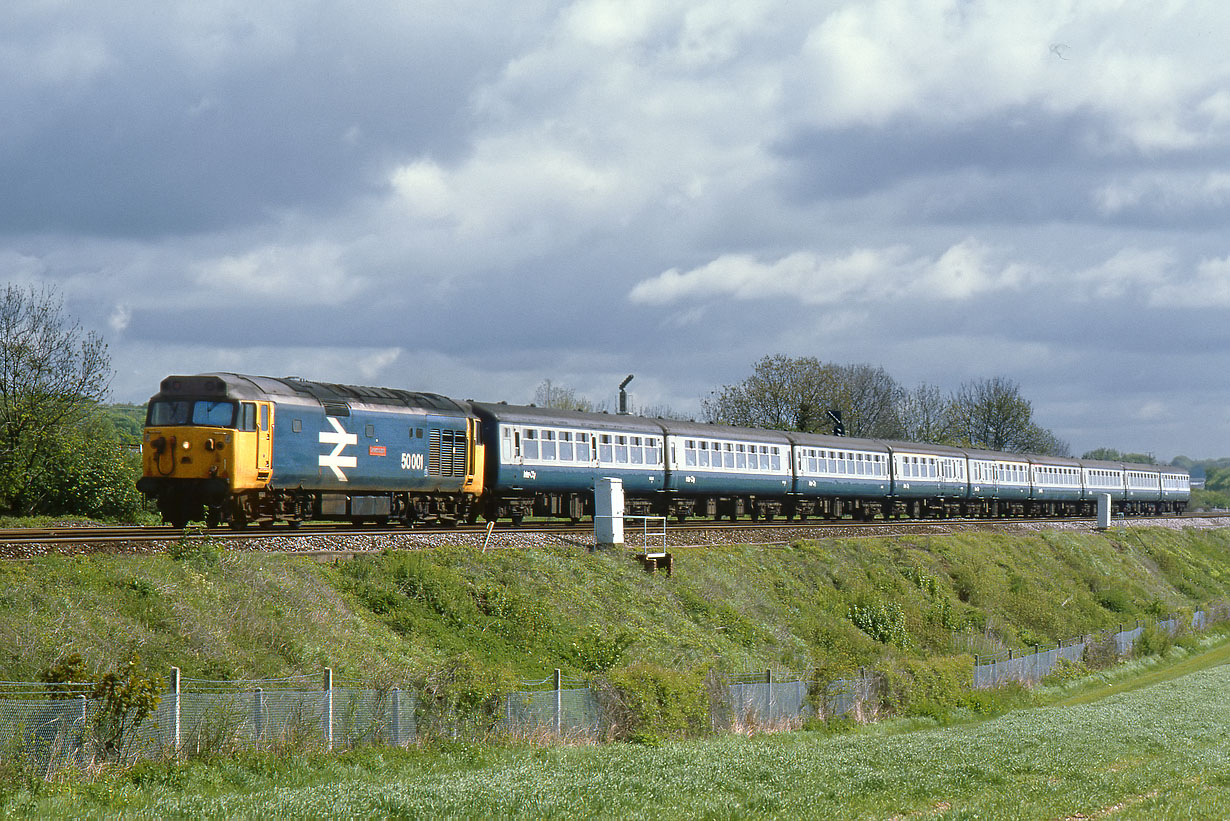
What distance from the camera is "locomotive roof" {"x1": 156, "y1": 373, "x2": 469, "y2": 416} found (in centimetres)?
2684

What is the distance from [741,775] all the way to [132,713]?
27.5ft

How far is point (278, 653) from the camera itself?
1917cm

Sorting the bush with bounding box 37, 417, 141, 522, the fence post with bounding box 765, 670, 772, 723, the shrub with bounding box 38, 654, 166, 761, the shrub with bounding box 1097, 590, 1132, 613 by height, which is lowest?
the shrub with bounding box 1097, 590, 1132, 613

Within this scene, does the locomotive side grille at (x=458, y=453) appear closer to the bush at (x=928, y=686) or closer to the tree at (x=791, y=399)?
the bush at (x=928, y=686)

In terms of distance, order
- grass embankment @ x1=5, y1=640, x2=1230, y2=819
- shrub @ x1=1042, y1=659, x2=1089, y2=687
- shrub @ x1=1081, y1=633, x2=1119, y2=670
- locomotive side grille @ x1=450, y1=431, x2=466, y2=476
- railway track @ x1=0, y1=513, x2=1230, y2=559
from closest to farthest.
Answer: grass embankment @ x1=5, y1=640, x2=1230, y2=819
railway track @ x1=0, y1=513, x2=1230, y2=559
locomotive side grille @ x1=450, y1=431, x2=466, y2=476
shrub @ x1=1042, y1=659, x2=1089, y2=687
shrub @ x1=1081, y1=633, x2=1119, y2=670

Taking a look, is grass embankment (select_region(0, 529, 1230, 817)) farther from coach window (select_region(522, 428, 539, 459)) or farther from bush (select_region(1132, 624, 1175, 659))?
bush (select_region(1132, 624, 1175, 659))

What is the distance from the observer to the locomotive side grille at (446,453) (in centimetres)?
3259

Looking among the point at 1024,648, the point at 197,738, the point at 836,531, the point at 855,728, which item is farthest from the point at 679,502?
the point at 197,738

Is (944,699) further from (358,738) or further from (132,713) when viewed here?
(132,713)

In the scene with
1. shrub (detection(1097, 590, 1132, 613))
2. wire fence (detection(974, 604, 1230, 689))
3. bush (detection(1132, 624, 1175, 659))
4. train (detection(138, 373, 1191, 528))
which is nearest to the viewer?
train (detection(138, 373, 1191, 528))

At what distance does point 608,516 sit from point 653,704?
35.7ft

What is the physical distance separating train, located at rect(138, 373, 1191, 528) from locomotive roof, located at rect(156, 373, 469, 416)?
5cm

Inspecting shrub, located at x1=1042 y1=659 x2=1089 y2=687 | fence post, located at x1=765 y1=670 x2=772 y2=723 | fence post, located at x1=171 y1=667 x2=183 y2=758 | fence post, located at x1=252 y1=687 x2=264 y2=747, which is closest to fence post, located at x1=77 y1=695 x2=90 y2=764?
fence post, located at x1=171 y1=667 x2=183 y2=758

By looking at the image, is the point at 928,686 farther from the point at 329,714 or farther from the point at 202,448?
the point at 202,448
